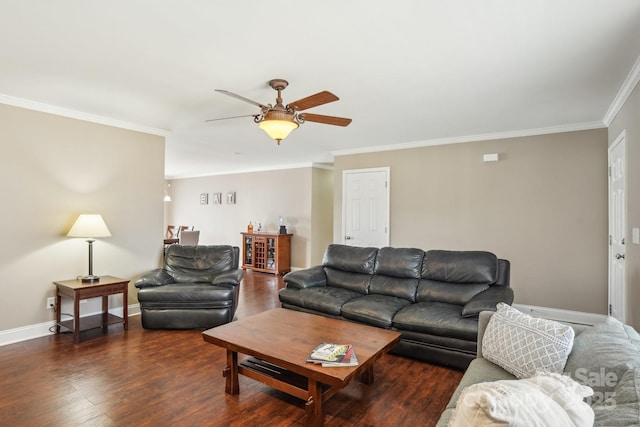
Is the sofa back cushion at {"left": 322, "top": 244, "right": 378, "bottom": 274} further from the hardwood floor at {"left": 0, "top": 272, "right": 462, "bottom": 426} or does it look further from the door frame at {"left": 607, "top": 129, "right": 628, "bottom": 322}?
the door frame at {"left": 607, "top": 129, "right": 628, "bottom": 322}

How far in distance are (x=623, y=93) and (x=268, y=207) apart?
6.46 m

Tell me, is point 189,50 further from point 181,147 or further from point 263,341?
point 181,147

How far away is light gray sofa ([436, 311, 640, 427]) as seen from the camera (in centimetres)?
105

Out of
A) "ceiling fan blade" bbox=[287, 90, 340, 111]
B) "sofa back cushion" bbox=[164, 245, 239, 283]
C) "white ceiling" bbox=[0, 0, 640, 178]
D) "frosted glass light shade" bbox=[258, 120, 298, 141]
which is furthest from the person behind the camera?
"sofa back cushion" bbox=[164, 245, 239, 283]

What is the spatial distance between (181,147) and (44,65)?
3.21 meters

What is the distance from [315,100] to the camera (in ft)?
8.34

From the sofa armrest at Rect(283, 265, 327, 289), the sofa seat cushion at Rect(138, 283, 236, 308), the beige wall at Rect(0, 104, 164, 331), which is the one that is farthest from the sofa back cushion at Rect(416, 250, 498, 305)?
the beige wall at Rect(0, 104, 164, 331)

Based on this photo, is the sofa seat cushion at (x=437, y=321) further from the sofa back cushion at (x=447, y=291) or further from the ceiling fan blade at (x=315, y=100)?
the ceiling fan blade at (x=315, y=100)

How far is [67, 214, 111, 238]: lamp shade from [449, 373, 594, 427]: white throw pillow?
388 cm

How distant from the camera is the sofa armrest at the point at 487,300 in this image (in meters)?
2.82

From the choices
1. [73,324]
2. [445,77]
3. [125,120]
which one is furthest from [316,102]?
[73,324]

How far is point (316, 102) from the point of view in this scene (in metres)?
2.58

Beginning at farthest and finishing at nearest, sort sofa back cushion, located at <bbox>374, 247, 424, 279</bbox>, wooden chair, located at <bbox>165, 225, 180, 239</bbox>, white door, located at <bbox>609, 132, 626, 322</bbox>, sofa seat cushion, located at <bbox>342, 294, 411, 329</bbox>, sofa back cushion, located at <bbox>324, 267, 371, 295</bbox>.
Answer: wooden chair, located at <bbox>165, 225, 180, 239</bbox>
sofa back cushion, located at <bbox>324, 267, 371, 295</bbox>
sofa back cushion, located at <bbox>374, 247, 424, 279</bbox>
white door, located at <bbox>609, 132, 626, 322</bbox>
sofa seat cushion, located at <bbox>342, 294, 411, 329</bbox>

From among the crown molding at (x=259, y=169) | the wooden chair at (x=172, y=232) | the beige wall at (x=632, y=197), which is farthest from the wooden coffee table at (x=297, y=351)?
the wooden chair at (x=172, y=232)
